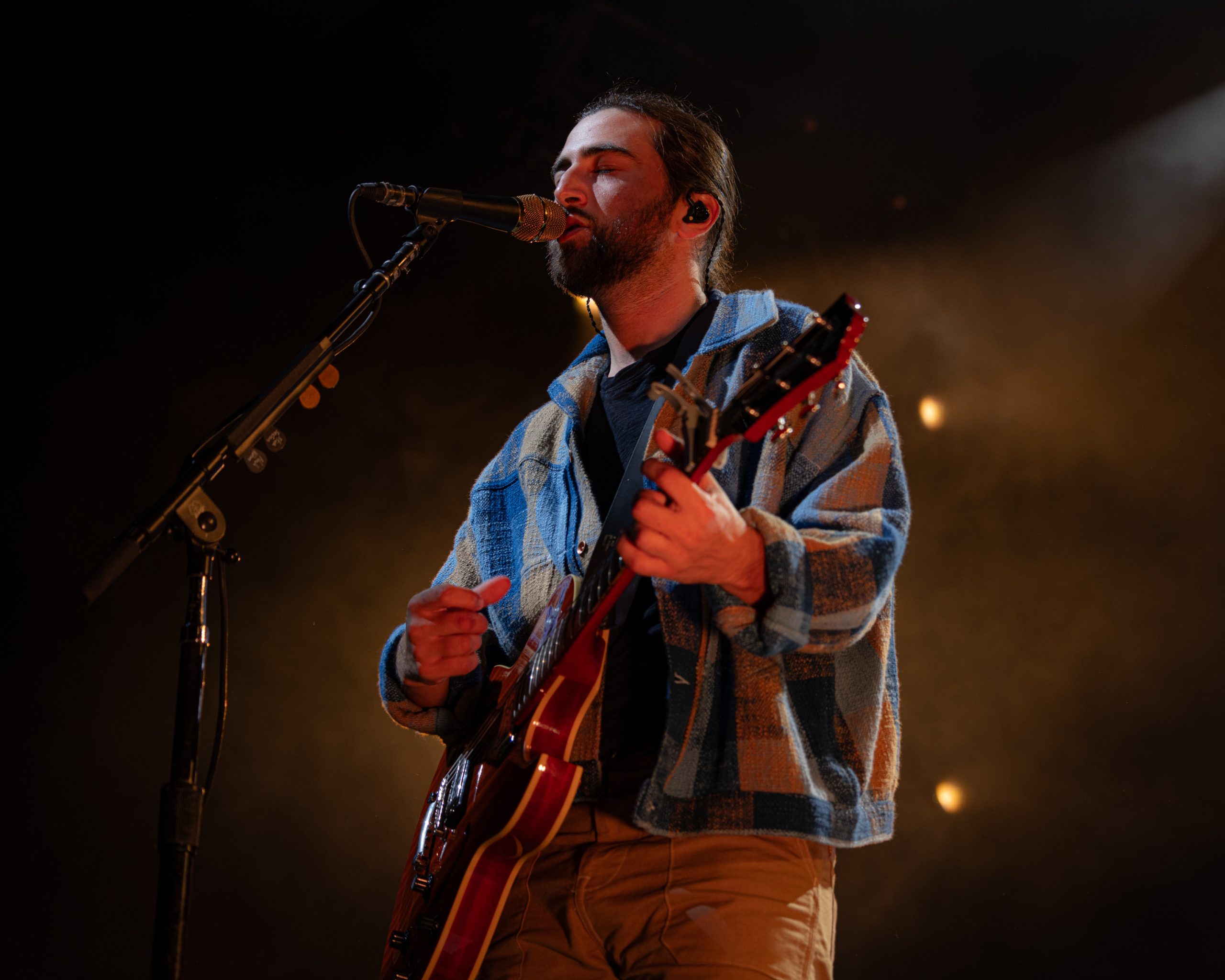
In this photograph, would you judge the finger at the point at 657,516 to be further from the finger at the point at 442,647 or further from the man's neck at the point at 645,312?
the man's neck at the point at 645,312

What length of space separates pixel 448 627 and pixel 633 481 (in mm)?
471

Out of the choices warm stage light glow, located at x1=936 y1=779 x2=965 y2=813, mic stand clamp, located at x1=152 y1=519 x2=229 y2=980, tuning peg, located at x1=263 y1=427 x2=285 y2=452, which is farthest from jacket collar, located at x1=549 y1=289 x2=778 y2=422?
warm stage light glow, located at x1=936 y1=779 x2=965 y2=813

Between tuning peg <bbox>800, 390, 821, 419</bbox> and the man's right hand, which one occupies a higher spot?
tuning peg <bbox>800, 390, 821, 419</bbox>

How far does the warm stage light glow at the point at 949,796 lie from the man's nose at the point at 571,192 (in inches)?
89.2

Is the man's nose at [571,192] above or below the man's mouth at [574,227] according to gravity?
above

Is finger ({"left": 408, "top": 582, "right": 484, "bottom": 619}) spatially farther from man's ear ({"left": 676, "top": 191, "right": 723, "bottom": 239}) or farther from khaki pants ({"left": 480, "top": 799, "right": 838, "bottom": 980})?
man's ear ({"left": 676, "top": 191, "right": 723, "bottom": 239})

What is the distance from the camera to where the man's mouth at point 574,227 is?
7.28 feet

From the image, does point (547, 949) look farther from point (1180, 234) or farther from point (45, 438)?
point (1180, 234)

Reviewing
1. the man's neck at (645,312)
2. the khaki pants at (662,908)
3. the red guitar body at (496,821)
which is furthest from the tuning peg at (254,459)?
the man's neck at (645,312)

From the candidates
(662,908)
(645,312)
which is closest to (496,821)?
(662,908)

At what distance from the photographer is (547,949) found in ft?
4.99

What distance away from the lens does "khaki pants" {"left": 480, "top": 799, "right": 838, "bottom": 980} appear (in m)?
1.34

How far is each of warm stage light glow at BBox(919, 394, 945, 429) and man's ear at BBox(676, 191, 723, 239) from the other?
4.53 feet

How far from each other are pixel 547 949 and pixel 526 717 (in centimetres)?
40
